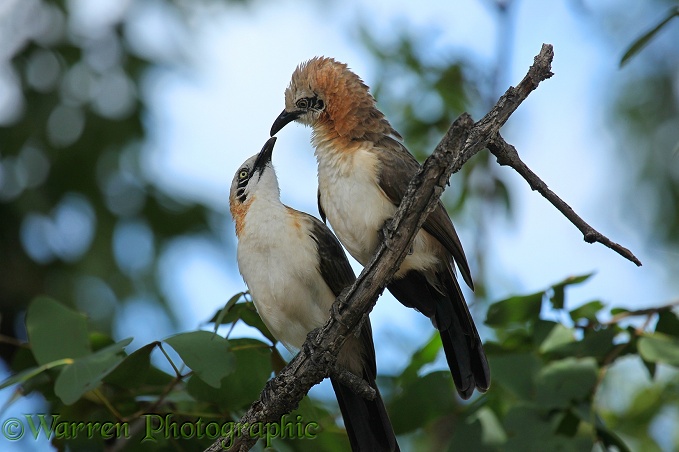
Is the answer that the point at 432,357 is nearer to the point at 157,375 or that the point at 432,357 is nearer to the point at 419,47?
the point at 157,375

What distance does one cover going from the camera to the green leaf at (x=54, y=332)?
4195 mm

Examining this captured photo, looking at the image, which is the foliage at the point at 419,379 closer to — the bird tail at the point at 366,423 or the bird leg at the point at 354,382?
the bird tail at the point at 366,423

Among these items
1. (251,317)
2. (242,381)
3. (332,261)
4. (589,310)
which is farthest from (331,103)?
(589,310)

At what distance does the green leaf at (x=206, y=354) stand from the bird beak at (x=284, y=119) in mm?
1677

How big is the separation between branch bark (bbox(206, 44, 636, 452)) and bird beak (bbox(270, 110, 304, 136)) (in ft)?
5.46

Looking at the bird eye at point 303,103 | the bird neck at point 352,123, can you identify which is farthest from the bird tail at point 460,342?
the bird eye at point 303,103

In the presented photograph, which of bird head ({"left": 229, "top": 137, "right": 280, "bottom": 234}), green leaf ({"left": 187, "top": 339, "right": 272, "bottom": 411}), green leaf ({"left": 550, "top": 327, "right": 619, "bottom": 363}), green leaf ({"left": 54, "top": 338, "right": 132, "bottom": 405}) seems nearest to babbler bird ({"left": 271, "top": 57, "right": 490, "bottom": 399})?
bird head ({"left": 229, "top": 137, "right": 280, "bottom": 234})

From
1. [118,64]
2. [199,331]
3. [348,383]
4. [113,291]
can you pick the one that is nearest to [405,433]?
[348,383]

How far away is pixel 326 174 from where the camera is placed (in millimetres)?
4609

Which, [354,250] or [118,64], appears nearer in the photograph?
[354,250]

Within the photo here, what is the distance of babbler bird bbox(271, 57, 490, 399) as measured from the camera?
14.4ft

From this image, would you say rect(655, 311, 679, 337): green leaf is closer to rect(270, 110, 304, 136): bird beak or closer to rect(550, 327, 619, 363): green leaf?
rect(550, 327, 619, 363): green leaf

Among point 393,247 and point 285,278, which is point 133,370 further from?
point 393,247

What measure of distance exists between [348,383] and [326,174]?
1.35 meters
